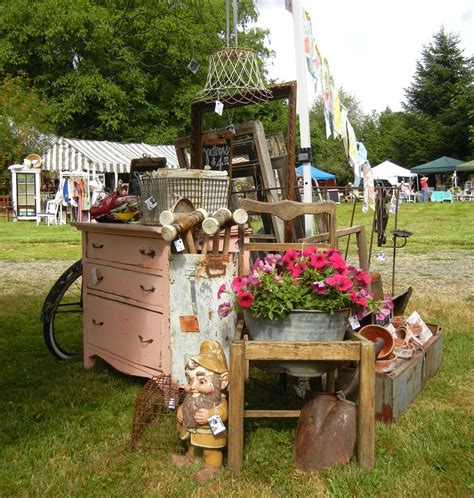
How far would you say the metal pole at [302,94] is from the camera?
4.09 meters

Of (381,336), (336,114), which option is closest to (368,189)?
(336,114)

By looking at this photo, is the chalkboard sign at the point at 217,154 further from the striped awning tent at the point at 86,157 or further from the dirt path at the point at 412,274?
the striped awning tent at the point at 86,157

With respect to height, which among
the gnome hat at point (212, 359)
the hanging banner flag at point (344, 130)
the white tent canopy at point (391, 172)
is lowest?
the gnome hat at point (212, 359)

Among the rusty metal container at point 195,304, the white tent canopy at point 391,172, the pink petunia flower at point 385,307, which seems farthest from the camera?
the white tent canopy at point 391,172

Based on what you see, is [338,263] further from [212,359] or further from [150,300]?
[150,300]

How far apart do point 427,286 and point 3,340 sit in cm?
464

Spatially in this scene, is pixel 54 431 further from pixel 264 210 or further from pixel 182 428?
pixel 264 210

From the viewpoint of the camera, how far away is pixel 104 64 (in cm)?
3055

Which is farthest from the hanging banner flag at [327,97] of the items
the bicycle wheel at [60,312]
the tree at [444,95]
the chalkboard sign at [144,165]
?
the tree at [444,95]

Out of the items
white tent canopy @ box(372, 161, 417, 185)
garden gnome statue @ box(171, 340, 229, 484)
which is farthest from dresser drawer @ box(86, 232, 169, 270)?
white tent canopy @ box(372, 161, 417, 185)

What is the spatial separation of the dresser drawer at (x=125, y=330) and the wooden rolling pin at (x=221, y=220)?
0.61 meters

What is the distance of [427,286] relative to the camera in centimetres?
709

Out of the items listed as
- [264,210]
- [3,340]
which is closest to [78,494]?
[264,210]

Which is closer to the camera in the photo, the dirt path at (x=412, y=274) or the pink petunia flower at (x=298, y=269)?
the pink petunia flower at (x=298, y=269)
